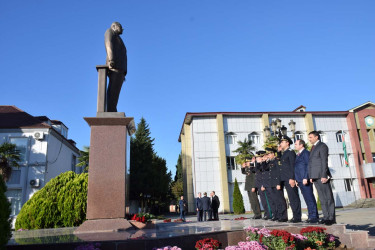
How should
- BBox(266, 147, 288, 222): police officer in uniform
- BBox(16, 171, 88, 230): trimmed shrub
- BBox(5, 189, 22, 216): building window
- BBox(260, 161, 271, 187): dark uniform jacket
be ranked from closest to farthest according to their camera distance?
BBox(266, 147, 288, 222): police officer in uniform
BBox(260, 161, 271, 187): dark uniform jacket
BBox(16, 171, 88, 230): trimmed shrub
BBox(5, 189, 22, 216): building window

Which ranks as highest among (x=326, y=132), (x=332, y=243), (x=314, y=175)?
(x=326, y=132)

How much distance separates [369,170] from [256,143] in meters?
13.1

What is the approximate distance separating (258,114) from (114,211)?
97.1ft

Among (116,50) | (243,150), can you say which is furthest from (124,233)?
(243,150)

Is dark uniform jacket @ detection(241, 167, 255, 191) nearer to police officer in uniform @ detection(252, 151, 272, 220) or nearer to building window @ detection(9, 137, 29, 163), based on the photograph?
police officer in uniform @ detection(252, 151, 272, 220)

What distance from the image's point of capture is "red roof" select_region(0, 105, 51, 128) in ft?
89.4

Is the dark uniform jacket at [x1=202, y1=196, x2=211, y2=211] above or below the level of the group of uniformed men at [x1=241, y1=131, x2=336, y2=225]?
below

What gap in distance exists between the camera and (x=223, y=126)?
33.2 meters

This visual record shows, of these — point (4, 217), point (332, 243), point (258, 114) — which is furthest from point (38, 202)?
point (258, 114)

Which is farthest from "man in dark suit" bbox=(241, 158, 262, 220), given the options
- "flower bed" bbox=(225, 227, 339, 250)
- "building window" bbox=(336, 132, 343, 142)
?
"building window" bbox=(336, 132, 343, 142)

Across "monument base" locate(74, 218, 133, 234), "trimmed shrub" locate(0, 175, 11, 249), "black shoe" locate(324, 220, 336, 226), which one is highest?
"trimmed shrub" locate(0, 175, 11, 249)

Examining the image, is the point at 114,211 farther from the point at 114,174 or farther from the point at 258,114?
the point at 258,114

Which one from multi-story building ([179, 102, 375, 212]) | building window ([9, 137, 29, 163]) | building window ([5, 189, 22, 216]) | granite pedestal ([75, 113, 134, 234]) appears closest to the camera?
granite pedestal ([75, 113, 134, 234])

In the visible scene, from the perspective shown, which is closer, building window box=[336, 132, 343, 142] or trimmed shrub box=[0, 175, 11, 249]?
trimmed shrub box=[0, 175, 11, 249]
